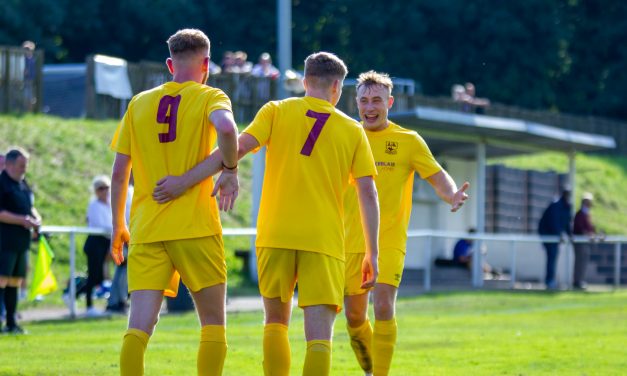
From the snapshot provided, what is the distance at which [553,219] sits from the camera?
26844 mm

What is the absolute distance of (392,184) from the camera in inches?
387

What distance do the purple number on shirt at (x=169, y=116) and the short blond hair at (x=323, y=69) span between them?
0.83 m

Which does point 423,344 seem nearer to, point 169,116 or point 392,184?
point 392,184

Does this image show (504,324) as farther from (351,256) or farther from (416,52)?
(416,52)

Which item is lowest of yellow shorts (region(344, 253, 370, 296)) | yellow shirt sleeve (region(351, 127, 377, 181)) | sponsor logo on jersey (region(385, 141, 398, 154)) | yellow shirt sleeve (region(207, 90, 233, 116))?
yellow shorts (region(344, 253, 370, 296))

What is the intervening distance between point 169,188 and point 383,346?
2545mm

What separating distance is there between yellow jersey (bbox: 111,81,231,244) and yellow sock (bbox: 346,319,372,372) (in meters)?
2.12

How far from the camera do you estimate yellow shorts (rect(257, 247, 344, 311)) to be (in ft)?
26.3

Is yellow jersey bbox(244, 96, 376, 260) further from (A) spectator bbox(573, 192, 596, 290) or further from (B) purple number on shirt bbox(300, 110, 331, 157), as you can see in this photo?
(A) spectator bbox(573, 192, 596, 290)

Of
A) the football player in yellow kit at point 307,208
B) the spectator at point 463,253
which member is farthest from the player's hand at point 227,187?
the spectator at point 463,253

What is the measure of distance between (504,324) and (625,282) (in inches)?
503

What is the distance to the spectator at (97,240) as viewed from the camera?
1770cm

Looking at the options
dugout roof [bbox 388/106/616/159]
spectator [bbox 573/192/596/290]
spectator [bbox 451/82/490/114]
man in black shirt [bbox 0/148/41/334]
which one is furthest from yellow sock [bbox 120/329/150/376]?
spectator [bbox 451/82/490/114]

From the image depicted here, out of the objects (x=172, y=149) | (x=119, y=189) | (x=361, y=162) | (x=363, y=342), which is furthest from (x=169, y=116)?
(x=363, y=342)
